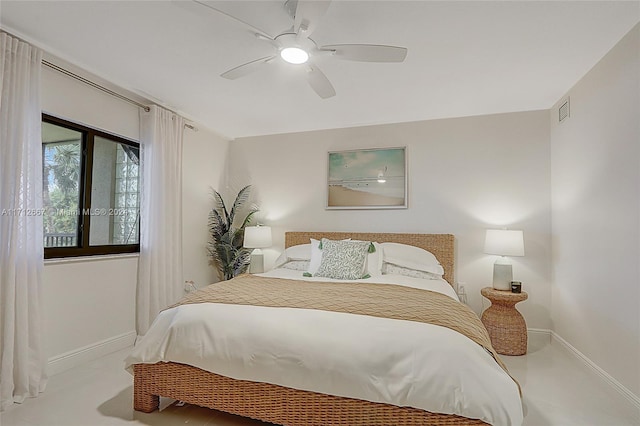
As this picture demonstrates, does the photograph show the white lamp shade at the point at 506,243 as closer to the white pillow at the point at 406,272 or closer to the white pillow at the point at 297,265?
the white pillow at the point at 406,272

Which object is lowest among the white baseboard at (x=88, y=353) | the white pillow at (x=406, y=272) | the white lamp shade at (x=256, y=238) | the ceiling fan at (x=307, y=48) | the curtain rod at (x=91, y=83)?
the white baseboard at (x=88, y=353)

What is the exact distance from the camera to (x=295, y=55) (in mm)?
2107

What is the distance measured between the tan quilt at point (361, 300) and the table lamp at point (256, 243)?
1.24 metres

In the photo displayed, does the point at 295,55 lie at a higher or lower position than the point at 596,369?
higher

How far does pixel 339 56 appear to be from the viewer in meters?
2.03

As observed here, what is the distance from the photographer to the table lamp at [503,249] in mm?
3105

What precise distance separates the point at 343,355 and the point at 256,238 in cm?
253

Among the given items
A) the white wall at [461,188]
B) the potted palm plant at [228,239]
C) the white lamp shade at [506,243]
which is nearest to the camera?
the white lamp shade at [506,243]

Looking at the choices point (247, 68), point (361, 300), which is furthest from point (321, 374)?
point (247, 68)

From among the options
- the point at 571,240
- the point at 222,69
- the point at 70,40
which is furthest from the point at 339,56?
the point at 571,240

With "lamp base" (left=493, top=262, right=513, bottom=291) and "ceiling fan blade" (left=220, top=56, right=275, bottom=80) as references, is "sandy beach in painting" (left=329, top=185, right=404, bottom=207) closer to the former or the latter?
"lamp base" (left=493, top=262, right=513, bottom=291)

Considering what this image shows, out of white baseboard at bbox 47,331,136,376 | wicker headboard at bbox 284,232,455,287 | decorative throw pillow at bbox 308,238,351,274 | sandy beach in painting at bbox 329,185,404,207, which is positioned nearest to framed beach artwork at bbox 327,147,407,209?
sandy beach in painting at bbox 329,185,404,207

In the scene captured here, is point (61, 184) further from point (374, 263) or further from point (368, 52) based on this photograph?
point (374, 263)

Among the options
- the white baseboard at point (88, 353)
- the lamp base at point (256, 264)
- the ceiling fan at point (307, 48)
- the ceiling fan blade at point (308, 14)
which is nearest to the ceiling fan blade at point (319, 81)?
the ceiling fan at point (307, 48)
